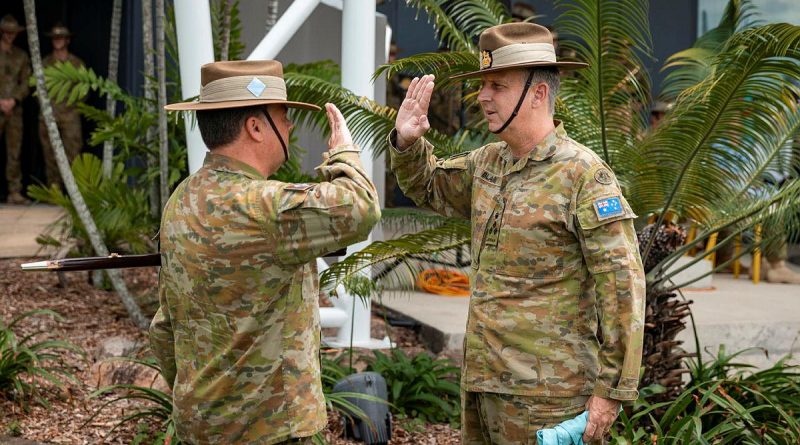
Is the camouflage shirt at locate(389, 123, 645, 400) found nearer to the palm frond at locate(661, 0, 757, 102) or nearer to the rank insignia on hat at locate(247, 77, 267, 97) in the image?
the rank insignia on hat at locate(247, 77, 267, 97)

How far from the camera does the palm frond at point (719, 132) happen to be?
4.33 m

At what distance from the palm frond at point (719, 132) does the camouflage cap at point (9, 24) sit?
328 inches

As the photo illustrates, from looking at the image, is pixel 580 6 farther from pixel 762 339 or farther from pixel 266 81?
pixel 762 339

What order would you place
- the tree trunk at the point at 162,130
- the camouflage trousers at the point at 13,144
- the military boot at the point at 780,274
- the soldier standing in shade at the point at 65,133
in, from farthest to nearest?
1. the camouflage trousers at the point at 13,144
2. the soldier standing in shade at the point at 65,133
3. the military boot at the point at 780,274
4. the tree trunk at the point at 162,130

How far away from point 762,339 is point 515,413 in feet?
15.7

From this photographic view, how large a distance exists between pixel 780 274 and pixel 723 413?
539cm

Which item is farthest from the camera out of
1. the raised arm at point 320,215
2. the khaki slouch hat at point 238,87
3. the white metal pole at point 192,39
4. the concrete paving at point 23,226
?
the concrete paving at point 23,226

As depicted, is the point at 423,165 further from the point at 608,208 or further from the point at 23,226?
the point at 23,226

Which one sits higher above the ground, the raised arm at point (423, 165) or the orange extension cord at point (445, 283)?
the raised arm at point (423, 165)

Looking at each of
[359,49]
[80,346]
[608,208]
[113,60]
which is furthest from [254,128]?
[113,60]

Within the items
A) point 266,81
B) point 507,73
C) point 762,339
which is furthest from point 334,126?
point 762,339

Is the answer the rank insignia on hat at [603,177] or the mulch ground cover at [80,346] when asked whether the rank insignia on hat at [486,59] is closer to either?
the rank insignia on hat at [603,177]

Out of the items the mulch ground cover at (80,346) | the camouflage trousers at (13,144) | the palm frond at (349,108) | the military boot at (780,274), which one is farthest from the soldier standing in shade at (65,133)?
the military boot at (780,274)

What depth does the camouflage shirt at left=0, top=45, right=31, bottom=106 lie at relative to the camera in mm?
11164
